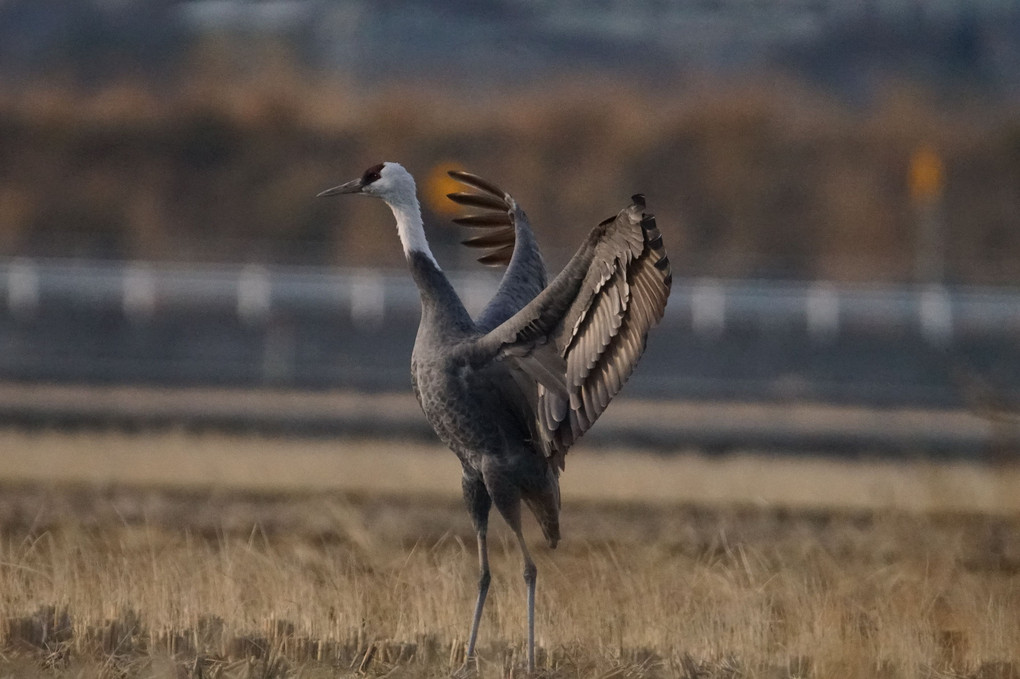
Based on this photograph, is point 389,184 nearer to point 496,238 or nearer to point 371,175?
point 371,175

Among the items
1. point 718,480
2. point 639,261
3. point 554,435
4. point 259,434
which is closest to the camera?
point 639,261

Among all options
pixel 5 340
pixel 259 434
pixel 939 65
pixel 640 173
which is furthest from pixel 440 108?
pixel 259 434

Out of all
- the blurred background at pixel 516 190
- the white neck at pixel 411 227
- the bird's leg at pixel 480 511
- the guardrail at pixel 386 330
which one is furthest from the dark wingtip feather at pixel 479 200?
the guardrail at pixel 386 330

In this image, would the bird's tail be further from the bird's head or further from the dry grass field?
the bird's head

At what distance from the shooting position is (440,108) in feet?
141

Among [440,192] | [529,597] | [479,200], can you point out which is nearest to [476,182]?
[479,200]

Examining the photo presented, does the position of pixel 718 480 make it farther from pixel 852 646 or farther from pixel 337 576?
pixel 852 646

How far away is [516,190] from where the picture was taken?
39.2m

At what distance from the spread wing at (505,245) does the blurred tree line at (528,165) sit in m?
25.6

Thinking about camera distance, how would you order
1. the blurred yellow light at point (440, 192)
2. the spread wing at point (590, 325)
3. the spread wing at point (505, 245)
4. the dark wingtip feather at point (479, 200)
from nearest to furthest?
1. the spread wing at point (590, 325)
2. the spread wing at point (505, 245)
3. the dark wingtip feather at point (479, 200)
4. the blurred yellow light at point (440, 192)

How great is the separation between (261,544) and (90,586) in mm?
2641

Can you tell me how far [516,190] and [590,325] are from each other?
108 feet

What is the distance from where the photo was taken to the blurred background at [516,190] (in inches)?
863

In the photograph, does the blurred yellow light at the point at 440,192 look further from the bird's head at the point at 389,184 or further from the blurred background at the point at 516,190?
the bird's head at the point at 389,184
